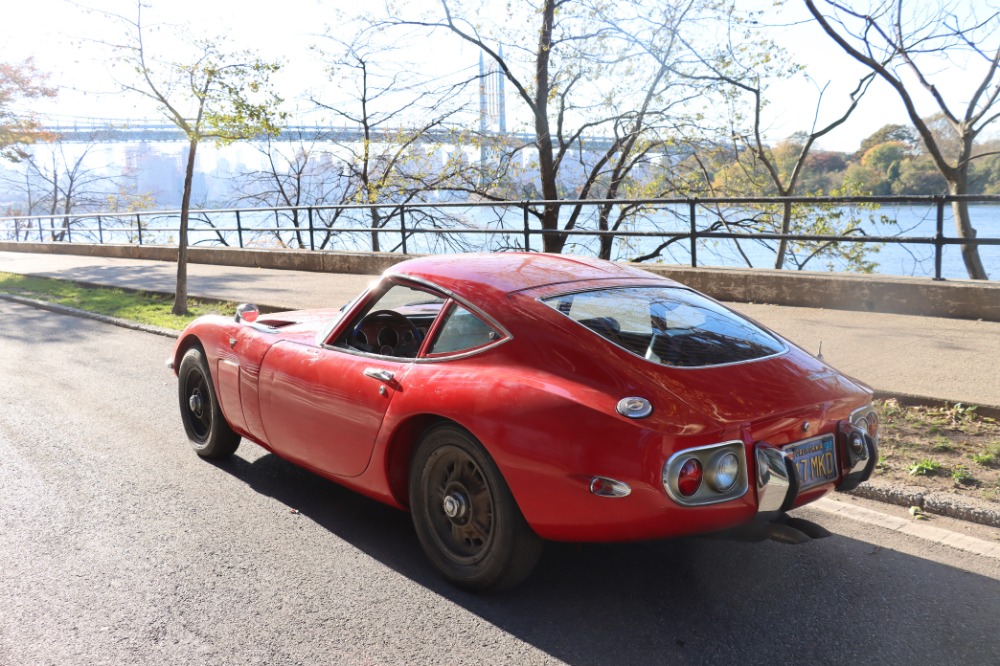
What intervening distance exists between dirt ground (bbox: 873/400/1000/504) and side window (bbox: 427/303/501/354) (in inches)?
94.4

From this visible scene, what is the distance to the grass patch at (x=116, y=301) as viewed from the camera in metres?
11.3

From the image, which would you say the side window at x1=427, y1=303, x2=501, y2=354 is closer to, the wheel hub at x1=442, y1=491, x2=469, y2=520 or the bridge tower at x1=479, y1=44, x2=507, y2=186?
the wheel hub at x1=442, y1=491, x2=469, y2=520

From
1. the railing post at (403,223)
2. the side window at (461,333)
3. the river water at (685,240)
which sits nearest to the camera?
the side window at (461,333)

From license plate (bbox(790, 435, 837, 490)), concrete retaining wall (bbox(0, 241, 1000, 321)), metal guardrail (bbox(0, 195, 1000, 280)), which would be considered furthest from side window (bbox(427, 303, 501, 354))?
concrete retaining wall (bbox(0, 241, 1000, 321))

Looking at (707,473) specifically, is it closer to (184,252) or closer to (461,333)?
(461,333)

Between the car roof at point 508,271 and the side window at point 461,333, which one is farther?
the car roof at point 508,271

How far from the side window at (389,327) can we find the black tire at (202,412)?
52.6 inches

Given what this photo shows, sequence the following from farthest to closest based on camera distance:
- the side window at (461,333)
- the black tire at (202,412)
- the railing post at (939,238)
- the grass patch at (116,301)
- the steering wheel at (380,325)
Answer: the grass patch at (116,301) → the railing post at (939,238) → the black tire at (202,412) → the steering wheel at (380,325) → the side window at (461,333)

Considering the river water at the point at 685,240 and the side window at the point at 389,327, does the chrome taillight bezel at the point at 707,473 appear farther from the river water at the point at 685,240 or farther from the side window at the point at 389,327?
the river water at the point at 685,240

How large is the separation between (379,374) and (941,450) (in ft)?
10.6

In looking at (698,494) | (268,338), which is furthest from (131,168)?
(698,494)

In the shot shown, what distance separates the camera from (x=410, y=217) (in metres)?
17.9

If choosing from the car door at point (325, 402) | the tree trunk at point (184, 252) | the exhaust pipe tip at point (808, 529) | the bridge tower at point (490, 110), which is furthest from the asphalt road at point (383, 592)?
the bridge tower at point (490, 110)

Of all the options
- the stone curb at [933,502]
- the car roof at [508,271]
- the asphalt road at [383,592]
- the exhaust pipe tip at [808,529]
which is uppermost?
the car roof at [508,271]
